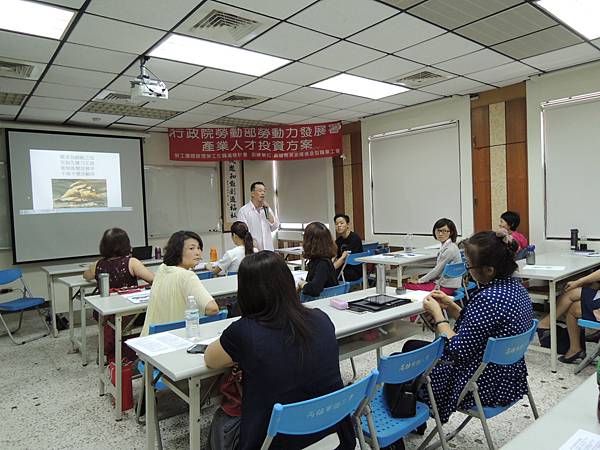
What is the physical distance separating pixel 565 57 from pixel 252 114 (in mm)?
3864

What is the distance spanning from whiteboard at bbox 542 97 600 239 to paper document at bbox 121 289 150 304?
15.0 ft

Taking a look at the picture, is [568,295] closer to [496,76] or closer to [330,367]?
[496,76]

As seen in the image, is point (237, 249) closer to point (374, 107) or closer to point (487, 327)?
point (487, 327)

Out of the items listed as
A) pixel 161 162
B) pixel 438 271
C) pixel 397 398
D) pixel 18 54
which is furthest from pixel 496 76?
pixel 161 162

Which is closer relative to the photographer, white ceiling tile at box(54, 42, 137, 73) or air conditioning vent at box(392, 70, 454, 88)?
white ceiling tile at box(54, 42, 137, 73)

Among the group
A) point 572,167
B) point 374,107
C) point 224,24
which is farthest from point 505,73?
point 224,24

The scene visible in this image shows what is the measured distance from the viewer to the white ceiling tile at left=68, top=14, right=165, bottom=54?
3033mm

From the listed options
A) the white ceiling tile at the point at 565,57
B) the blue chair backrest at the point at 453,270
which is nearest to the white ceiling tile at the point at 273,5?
the blue chair backrest at the point at 453,270

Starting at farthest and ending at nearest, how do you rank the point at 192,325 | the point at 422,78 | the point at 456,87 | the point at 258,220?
1. the point at 258,220
2. the point at 456,87
3. the point at 422,78
4. the point at 192,325

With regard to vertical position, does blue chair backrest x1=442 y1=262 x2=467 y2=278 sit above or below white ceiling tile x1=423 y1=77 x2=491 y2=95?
below

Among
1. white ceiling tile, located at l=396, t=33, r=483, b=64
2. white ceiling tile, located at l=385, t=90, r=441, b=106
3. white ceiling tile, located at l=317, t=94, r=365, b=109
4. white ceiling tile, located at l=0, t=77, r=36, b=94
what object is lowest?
white ceiling tile, located at l=0, t=77, r=36, b=94

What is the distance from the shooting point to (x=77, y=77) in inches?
165

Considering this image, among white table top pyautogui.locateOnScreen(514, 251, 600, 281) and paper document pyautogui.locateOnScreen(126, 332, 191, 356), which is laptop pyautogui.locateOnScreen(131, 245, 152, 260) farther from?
white table top pyautogui.locateOnScreen(514, 251, 600, 281)

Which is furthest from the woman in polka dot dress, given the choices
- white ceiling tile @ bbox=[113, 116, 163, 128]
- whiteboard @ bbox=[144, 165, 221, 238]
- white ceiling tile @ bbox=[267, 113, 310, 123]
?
whiteboard @ bbox=[144, 165, 221, 238]
